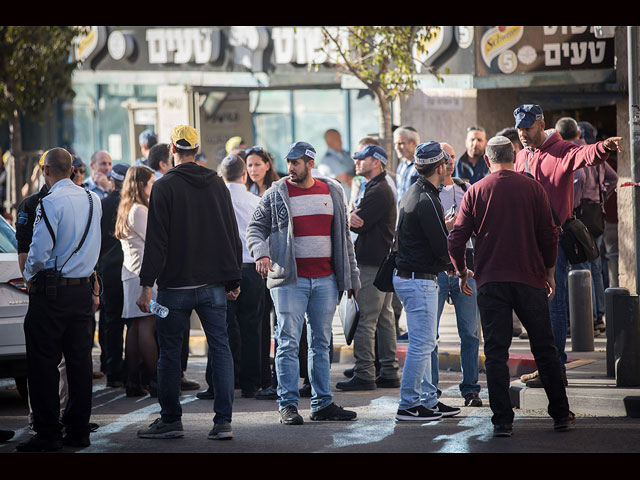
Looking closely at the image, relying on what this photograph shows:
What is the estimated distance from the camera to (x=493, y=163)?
8070 mm

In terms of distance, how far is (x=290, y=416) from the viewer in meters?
8.46

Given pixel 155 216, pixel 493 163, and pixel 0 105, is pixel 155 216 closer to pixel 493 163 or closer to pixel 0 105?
pixel 493 163

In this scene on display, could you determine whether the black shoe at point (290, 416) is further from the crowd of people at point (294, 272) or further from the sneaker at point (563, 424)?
the sneaker at point (563, 424)

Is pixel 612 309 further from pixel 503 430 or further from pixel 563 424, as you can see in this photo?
pixel 503 430

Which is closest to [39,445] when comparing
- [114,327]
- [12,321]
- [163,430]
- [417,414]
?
[163,430]

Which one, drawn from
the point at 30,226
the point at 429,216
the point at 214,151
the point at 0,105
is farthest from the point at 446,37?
the point at 30,226

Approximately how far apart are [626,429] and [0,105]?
1387cm

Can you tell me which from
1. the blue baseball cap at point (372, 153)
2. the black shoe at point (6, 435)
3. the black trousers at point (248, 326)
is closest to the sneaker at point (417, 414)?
the black trousers at point (248, 326)

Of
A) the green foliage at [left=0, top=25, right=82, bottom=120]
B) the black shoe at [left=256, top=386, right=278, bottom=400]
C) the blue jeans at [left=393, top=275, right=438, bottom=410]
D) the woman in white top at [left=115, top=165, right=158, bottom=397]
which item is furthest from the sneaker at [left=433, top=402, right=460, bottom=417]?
the green foliage at [left=0, top=25, right=82, bottom=120]

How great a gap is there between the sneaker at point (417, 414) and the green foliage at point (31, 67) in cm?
1199

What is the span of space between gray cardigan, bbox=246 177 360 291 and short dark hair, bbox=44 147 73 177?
1.51 m

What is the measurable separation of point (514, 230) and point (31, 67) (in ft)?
43.6

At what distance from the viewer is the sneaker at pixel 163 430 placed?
7.97 meters
